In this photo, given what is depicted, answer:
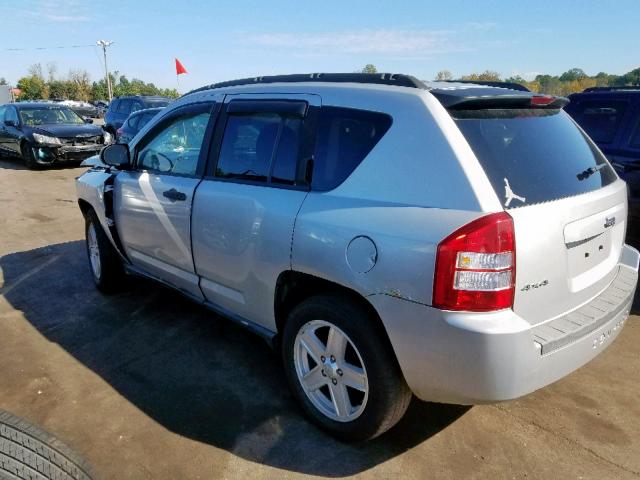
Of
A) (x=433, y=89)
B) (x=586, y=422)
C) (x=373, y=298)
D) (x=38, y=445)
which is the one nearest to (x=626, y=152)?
(x=586, y=422)

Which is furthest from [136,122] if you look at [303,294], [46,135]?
[303,294]

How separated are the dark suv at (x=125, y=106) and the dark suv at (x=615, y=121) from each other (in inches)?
465

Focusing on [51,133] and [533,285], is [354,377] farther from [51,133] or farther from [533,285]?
[51,133]

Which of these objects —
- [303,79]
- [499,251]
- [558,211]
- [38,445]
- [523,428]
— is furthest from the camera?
[303,79]

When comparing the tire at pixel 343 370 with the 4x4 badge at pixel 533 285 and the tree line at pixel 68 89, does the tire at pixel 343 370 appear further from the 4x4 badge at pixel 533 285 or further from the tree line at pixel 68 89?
the tree line at pixel 68 89

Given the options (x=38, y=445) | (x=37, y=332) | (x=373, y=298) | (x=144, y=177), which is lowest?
(x=37, y=332)

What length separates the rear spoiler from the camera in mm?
2242

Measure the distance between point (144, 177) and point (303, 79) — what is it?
1.51m

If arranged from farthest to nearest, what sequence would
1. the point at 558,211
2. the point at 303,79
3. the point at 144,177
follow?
1. the point at 144,177
2. the point at 303,79
3. the point at 558,211

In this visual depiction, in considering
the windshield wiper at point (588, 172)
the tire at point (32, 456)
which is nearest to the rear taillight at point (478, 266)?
the windshield wiper at point (588, 172)

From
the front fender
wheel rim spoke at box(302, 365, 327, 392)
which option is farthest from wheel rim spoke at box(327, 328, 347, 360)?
the front fender

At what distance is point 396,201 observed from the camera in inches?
86.0

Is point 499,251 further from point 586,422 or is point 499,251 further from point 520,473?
point 586,422

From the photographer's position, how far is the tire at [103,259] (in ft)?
14.4
